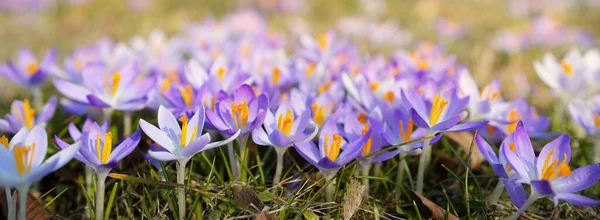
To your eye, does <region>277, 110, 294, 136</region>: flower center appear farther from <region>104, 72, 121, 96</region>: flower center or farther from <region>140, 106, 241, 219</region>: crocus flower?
<region>104, 72, 121, 96</region>: flower center

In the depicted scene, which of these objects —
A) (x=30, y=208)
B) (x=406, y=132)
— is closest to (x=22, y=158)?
(x=30, y=208)

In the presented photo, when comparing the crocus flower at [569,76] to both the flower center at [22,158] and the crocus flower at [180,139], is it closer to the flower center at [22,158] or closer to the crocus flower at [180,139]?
the crocus flower at [180,139]

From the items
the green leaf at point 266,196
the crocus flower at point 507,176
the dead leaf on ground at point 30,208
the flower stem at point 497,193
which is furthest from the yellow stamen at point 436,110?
the dead leaf on ground at point 30,208

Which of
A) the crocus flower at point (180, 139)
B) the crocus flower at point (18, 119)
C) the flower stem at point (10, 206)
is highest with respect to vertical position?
the crocus flower at point (18, 119)

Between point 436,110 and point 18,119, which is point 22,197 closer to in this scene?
point 18,119

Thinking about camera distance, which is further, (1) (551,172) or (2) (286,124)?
(2) (286,124)

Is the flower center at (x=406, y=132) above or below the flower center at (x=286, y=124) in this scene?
below

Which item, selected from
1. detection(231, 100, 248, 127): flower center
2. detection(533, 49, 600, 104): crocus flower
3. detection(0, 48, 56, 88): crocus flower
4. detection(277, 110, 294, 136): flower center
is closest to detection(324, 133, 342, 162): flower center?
detection(277, 110, 294, 136): flower center

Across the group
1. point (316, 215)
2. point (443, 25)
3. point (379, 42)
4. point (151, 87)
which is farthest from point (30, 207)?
point (443, 25)
